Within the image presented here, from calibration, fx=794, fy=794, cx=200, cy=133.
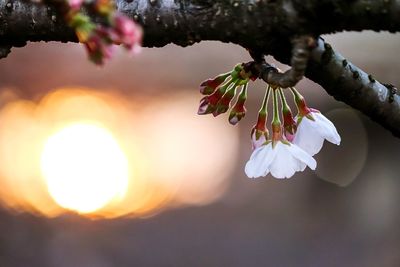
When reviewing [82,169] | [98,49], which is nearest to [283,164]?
[98,49]

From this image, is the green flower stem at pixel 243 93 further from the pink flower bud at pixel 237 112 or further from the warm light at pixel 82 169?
the warm light at pixel 82 169

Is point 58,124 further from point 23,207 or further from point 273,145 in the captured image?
point 273,145

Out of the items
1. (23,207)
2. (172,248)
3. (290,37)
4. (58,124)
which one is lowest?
(290,37)

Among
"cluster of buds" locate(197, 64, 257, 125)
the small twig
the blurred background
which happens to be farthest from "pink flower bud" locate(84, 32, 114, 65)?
the blurred background

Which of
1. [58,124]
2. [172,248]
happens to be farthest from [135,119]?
[172,248]

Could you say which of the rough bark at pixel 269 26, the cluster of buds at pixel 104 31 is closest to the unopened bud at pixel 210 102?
the rough bark at pixel 269 26

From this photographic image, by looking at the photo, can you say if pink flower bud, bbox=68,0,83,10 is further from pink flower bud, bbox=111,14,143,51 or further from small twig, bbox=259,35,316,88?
small twig, bbox=259,35,316,88

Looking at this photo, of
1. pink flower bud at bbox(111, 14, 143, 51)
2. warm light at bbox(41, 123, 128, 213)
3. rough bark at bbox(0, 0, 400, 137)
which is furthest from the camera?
warm light at bbox(41, 123, 128, 213)
